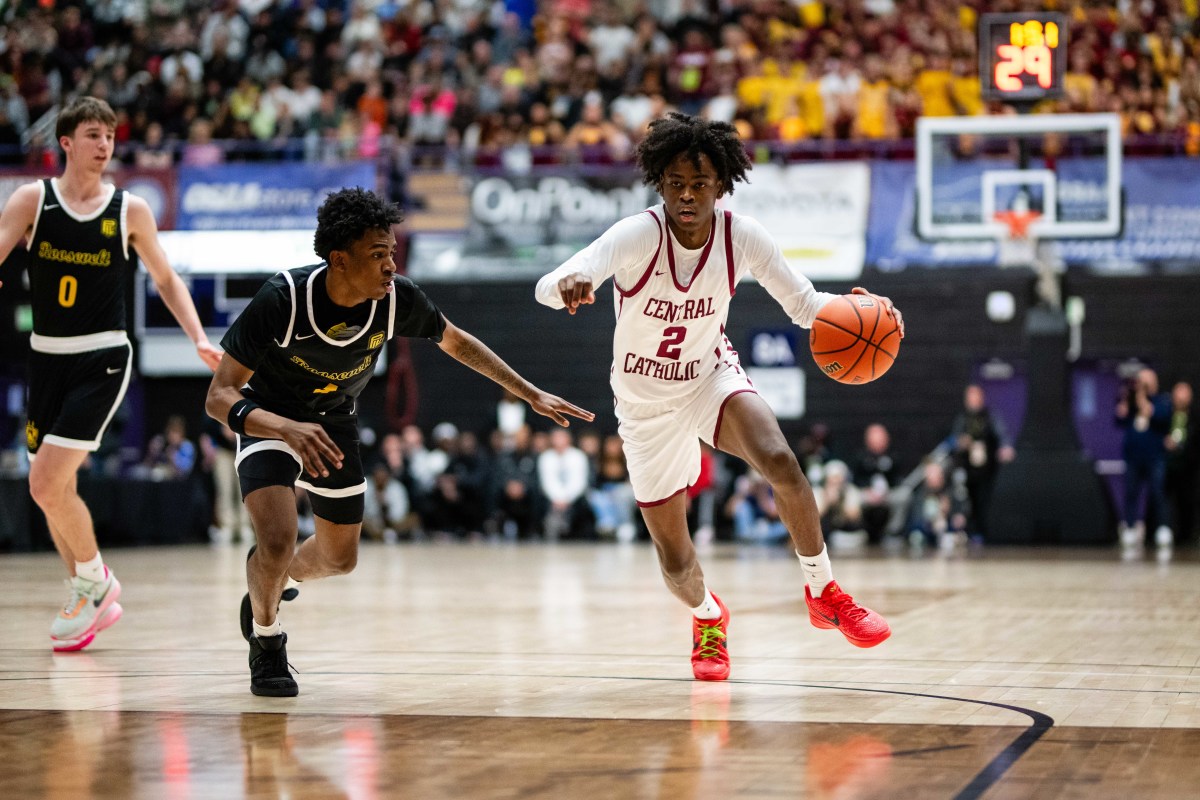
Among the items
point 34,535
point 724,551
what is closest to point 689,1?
point 724,551

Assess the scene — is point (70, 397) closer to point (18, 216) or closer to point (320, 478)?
point (18, 216)

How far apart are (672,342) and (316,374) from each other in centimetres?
141

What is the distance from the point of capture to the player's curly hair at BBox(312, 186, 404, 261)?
5684mm

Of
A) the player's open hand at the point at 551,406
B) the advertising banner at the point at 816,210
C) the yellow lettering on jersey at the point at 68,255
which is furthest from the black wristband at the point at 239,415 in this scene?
the advertising banner at the point at 816,210

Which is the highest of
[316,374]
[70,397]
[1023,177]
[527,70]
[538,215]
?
[527,70]

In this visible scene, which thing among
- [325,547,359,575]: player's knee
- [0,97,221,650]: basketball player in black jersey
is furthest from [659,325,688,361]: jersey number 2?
[0,97,221,650]: basketball player in black jersey

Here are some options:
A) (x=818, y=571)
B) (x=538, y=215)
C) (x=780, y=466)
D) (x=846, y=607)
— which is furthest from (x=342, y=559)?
(x=538, y=215)

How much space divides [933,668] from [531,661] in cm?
170

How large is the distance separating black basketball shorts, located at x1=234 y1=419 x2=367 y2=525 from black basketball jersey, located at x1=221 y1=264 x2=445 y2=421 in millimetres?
124

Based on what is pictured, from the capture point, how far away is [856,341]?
6.36m

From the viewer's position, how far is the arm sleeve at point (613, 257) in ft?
19.4

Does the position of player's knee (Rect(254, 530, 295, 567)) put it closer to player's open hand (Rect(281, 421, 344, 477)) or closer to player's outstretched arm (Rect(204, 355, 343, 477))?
player's outstretched arm (Rect(204, 355, 343, 477))

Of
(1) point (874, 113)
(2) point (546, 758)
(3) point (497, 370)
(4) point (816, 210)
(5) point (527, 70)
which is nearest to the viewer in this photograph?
(2) point (546, 758)

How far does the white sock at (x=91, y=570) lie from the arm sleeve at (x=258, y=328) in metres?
2.19
